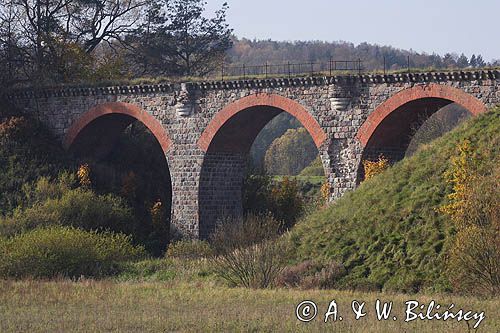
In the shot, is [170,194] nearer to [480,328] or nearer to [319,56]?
[480,328]

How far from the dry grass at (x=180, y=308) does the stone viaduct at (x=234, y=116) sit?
9282 mm

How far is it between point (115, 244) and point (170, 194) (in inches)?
352

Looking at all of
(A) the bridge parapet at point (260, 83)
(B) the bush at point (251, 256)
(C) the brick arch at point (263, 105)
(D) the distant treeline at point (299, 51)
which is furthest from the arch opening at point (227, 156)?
(D) the distant treeline at point (299, 51)

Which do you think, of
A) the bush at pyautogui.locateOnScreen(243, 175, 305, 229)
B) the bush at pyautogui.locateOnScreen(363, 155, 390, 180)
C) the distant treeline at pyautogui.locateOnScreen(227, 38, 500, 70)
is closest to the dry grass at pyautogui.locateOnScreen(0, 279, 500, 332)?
the bush at pyautogui.locateOnScreen(363, 155, 390, 180)

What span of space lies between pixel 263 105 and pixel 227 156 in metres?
3.46

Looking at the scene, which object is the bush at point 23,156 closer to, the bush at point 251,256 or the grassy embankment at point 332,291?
the grassy embankment at point 332,291

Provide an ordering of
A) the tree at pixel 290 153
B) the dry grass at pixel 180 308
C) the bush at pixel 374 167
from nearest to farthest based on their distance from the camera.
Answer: the dry grass at pixel 180 308
the bush at pixel 374 167
the tree at pixel 290 153

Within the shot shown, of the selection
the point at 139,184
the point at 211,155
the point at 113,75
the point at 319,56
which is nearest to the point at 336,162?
the point at 211,155

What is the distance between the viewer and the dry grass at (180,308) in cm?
1809

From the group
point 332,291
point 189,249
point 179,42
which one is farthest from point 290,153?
point 332,291

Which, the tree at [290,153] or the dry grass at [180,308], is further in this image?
the tree at [290,153]

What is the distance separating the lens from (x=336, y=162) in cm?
3397

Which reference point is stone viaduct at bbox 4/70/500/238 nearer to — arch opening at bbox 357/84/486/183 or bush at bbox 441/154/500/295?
arch opening at bbox 357/84/486/183

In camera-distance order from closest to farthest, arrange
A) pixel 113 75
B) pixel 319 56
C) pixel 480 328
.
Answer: pixel 480 328 < pixel 113 75 < pixel 319 56
